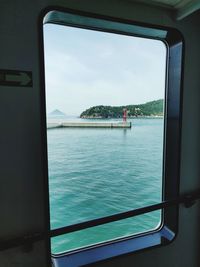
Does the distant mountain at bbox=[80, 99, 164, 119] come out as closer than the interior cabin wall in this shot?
No

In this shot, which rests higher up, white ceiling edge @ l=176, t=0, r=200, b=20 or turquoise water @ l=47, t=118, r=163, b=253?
white ceiling edge @ l=176, t=0, r=200, b=20

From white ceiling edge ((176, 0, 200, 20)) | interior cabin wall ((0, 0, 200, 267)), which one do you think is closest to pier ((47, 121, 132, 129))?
interior cabin wall ((0, 0, 200, 267))

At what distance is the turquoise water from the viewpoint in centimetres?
157

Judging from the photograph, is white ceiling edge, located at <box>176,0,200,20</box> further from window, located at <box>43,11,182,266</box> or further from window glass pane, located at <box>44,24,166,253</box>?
window glass pane, located at <box>44,24,166,253</box>

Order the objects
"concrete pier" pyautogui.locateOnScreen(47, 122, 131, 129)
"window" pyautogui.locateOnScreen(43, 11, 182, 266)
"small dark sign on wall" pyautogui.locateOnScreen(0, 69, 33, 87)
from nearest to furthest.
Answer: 1. "small dark sign on wall" pyautogui.locateOnScreen(0, 69, 33, 87)
2. "window" pyautogui.locateOnScreen(43, 11, 182, 266)
3. "concrete pier" pyautogui.locateOnScreen(47, 122, 131, 129)

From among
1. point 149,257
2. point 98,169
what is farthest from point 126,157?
point 149,257

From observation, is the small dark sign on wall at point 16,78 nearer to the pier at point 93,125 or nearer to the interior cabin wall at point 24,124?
the interior cabin wall at point 24,124

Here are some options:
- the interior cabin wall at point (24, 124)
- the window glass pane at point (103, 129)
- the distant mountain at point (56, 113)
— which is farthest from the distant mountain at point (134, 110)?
the interior cabin wall at point (24, 124)

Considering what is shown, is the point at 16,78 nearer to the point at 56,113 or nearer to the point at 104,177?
the point at 56,113

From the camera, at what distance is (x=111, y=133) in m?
1.85

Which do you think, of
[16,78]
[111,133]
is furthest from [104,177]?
[16,78]

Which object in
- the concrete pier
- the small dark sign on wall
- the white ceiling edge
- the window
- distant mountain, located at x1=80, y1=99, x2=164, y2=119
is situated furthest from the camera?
distant mountain, located at x1=80, y1=99, x2=164, y2=119

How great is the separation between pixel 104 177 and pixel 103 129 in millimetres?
434

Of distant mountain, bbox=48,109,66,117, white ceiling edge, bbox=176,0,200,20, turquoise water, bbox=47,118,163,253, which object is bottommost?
turquoise water, bbox=47,118,163,253
